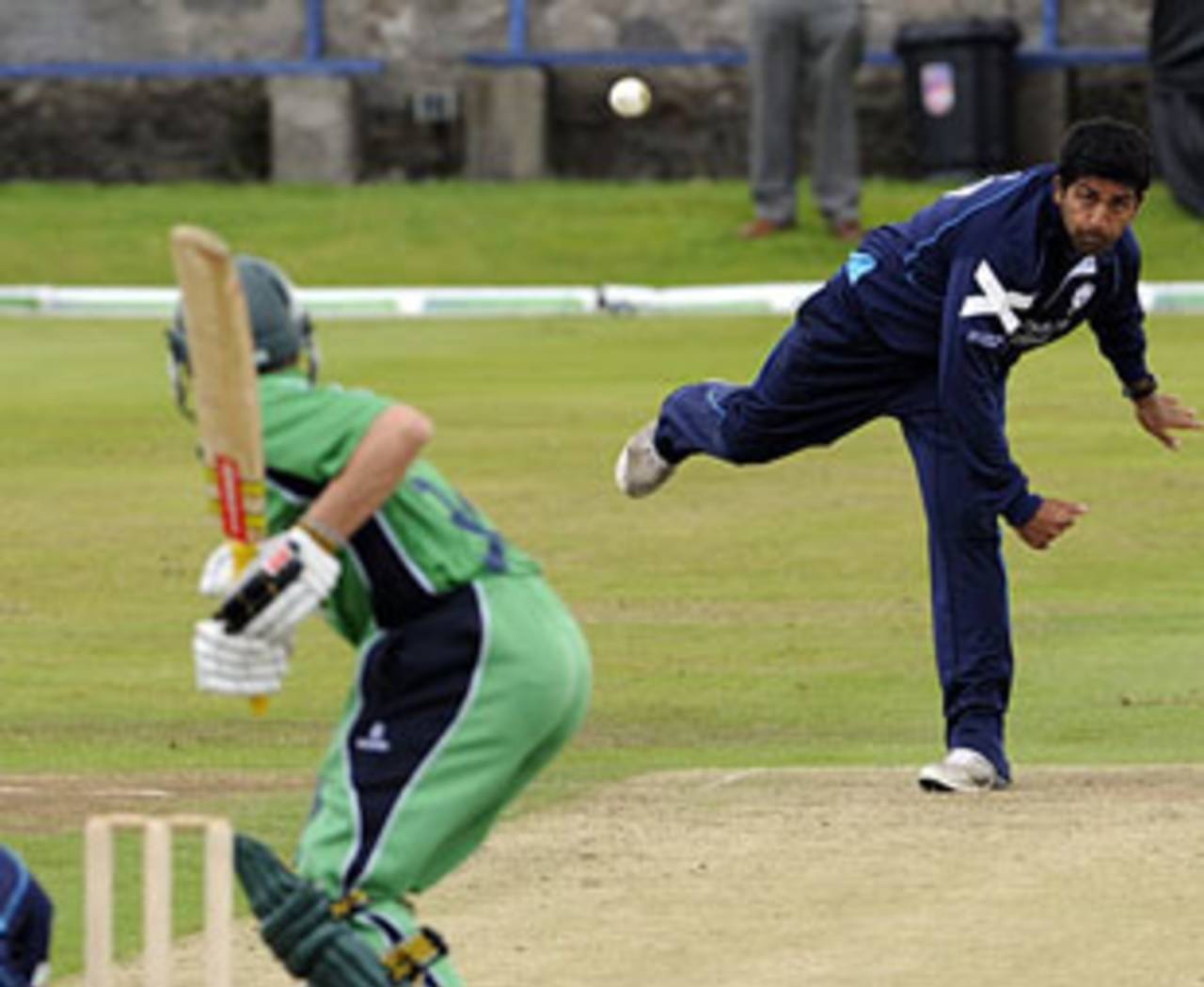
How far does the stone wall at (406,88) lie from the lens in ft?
106

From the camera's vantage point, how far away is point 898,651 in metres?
14.8

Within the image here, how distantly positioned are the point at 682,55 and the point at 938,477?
22035mm

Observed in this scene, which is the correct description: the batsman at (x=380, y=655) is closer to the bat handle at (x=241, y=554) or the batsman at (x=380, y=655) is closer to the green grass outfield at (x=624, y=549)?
the bat handle at (x=241, y=554)

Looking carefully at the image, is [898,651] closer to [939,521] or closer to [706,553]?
[706,553]

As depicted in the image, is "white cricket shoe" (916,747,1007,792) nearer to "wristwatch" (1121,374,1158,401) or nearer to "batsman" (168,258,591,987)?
"wristwatch" (1121,374,1158,401)

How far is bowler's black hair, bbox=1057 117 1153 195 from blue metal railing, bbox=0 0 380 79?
23015 millimetres

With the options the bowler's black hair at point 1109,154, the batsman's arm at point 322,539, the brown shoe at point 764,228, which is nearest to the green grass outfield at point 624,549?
the brown shoe at point 764,228

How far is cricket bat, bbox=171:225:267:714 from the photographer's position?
7176mm

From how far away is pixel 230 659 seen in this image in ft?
23.8

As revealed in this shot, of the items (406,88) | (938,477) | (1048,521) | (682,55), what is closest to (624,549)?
(938,477)

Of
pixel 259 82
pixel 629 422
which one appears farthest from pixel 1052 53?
pixel 629 422

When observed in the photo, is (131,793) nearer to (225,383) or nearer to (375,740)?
(375,740)

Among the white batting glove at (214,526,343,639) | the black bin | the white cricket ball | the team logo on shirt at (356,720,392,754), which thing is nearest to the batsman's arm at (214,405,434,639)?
the white batting glove at (214,526,343,639)

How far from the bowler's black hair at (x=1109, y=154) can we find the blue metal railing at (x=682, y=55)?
69.7ft
